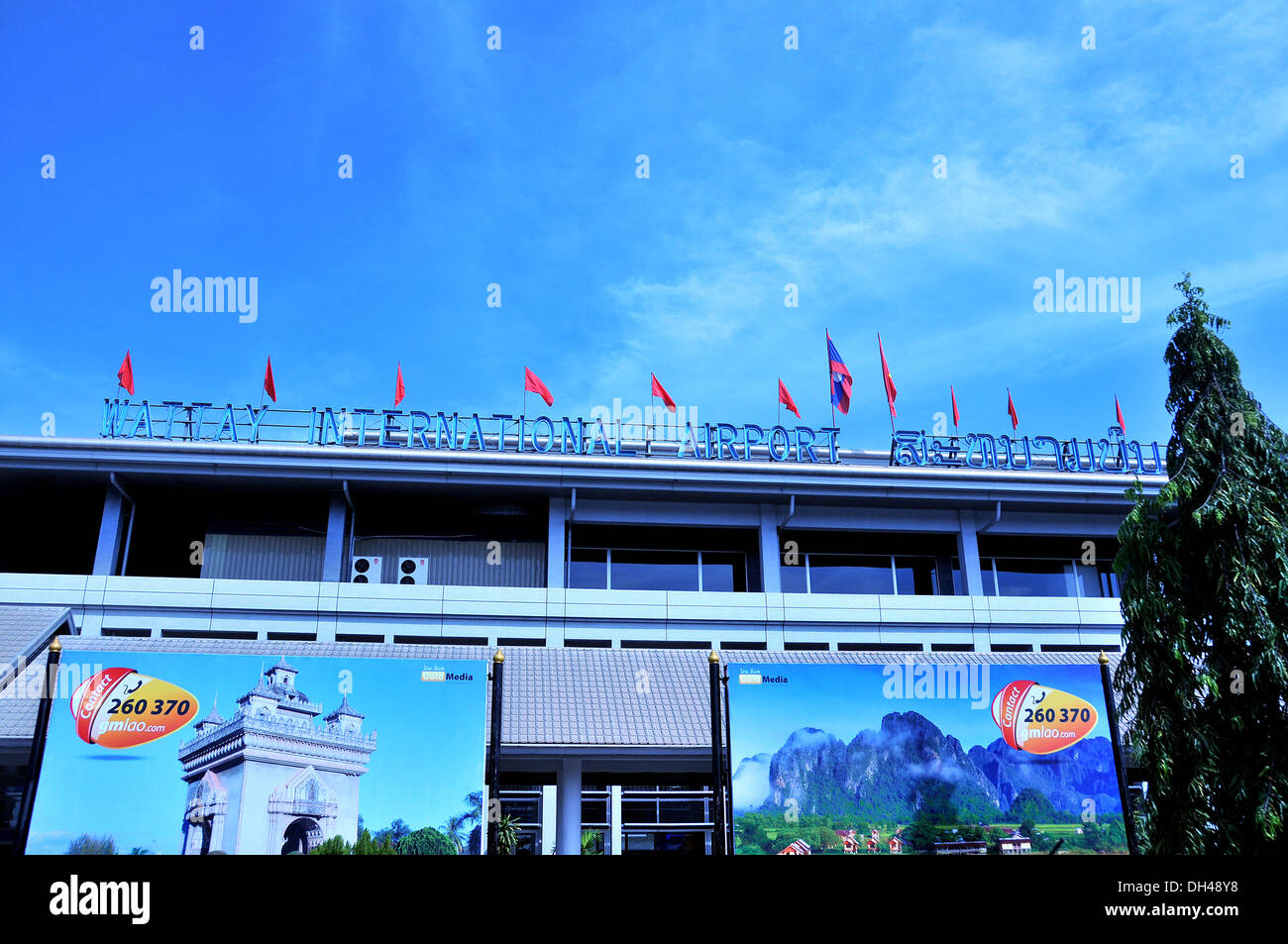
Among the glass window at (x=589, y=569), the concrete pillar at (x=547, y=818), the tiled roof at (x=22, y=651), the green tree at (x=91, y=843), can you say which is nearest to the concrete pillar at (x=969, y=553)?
the glass window at (x=589, y=569)

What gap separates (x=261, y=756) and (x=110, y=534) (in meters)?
19.5

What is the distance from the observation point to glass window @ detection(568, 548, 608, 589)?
35.3m

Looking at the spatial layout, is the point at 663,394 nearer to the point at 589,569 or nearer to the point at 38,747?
the point at 589,569

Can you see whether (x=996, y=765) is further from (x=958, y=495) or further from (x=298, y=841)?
(x=958, y=495)

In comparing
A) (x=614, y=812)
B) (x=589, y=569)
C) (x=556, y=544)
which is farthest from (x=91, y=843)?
(x=614, y=812)

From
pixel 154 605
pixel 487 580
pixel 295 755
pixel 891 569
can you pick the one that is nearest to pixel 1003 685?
pixel 295 755

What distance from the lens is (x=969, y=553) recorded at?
117 feet

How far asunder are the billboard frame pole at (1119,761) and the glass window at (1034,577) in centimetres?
1707

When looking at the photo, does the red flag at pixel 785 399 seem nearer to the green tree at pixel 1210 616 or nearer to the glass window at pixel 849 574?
the glass window at pixel 849 574

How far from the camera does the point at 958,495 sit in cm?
3506

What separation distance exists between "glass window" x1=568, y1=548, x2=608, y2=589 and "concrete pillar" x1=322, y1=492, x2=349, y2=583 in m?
7.82

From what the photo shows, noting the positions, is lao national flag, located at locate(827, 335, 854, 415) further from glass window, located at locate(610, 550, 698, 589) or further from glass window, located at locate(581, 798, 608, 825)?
glass window, located at locate(581, 798, 608, 825)
